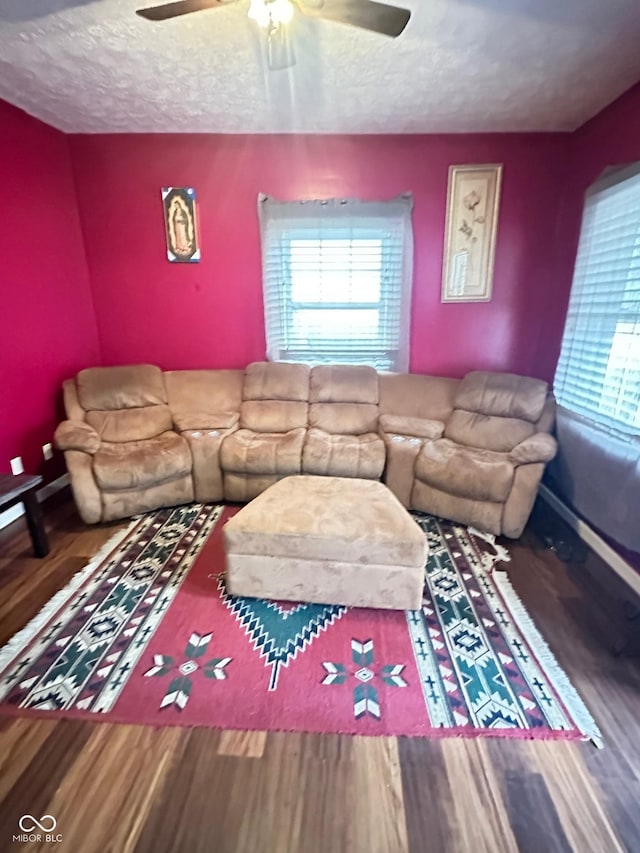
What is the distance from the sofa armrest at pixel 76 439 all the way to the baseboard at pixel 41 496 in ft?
1.38

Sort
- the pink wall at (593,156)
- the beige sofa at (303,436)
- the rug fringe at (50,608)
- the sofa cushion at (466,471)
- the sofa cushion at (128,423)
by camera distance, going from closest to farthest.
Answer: the rug fringe at (50,608), the pink wall at (593,156), the sofa cushion at (466,471), the beige sofa at (303,436), the sofa cushion at (128,423)

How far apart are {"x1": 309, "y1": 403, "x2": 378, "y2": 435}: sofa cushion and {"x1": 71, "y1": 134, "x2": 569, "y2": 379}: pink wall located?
2.50 ft

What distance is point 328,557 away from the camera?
1.84m

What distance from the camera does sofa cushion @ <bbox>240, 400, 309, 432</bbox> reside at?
10.3 ft

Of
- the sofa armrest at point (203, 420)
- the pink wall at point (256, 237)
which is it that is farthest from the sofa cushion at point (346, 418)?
the pink wall at point (256, 237)

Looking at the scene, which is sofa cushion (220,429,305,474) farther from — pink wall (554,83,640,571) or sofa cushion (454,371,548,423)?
pink wall (554,83,640,571)

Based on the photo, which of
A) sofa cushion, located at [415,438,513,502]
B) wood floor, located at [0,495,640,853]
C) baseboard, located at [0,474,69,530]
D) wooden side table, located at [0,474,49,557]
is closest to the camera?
wood floor, located at [0,495,640,853]

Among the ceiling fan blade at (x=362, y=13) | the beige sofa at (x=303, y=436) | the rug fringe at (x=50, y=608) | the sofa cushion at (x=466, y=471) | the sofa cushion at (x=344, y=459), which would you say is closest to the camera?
the ceiling fan blade at (x=362, y=13)

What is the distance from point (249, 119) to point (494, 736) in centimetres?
364

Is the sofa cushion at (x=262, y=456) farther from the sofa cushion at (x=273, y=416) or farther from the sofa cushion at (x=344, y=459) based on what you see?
the sofa cushion at (x=273, y=416)

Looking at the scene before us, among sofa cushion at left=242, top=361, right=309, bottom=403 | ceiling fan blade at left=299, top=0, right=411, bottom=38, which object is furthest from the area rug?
ceiling fan blade at left=299, top=0, right=411, bottom=38

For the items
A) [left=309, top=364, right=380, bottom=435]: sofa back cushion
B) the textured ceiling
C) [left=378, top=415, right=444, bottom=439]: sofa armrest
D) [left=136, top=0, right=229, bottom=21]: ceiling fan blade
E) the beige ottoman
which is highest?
the textured ceiling

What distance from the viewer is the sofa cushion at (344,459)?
2.78m

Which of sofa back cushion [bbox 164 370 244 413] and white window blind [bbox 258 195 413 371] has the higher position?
white window blind [bbox 258 195 413 371]
